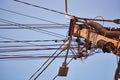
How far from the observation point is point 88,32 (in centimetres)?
749

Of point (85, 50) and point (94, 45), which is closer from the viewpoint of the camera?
point (94, 45)

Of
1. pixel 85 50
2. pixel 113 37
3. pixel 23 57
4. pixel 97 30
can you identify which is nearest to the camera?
pixel 113 37

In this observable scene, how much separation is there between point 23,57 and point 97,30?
127 inches

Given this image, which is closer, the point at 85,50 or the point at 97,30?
the point at 97,30

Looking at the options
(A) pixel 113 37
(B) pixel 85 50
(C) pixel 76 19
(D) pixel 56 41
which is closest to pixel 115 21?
(A) pixel 113 37

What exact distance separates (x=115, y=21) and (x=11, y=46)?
188 inches

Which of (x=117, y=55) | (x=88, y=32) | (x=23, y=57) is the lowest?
(x=23, y=57)

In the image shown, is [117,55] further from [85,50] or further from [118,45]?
[85,50]

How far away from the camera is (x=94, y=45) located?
7328 mm

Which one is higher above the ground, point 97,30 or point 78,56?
point 97,30

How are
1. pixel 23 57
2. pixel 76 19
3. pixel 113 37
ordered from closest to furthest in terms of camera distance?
pixel 76 19
pixel 113 37
pixel 23 57

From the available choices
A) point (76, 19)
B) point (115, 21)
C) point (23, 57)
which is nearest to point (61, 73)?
point (76, 19)

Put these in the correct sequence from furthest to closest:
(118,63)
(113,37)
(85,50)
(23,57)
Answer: (23,57) → (85,50) → (113,37) → (118,63)

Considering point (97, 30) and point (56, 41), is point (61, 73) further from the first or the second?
point (56, 41)
